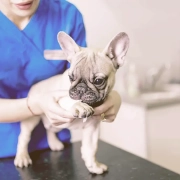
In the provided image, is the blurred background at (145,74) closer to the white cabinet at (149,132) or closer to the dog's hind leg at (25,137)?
the white cabinet at (149,132)

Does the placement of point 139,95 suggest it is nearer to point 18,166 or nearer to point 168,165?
point 168,165

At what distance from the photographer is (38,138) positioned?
1.00 m

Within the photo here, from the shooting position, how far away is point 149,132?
55.3 inches

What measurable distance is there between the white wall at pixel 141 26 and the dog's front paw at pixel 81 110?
68cm

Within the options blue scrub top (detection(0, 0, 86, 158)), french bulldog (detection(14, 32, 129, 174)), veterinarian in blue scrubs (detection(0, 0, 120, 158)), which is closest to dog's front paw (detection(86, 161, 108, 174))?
french bulldog (detection(14, 32, 129, 174))

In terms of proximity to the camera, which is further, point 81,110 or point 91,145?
point 91,145

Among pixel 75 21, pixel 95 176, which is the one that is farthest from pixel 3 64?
pixel 95 176

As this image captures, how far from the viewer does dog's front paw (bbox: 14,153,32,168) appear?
0.89 meters

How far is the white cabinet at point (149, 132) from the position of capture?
1.41 metres

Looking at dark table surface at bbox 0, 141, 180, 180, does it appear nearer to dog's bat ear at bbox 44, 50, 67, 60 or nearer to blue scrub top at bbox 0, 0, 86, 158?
blue scrub top at bbox 0, 0, 86, 158

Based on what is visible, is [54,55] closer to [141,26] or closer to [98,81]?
[98,81]

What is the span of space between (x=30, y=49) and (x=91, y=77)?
10.1 inches

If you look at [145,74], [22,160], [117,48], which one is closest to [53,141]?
[22,160]

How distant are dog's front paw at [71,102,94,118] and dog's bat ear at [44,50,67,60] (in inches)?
6.7
